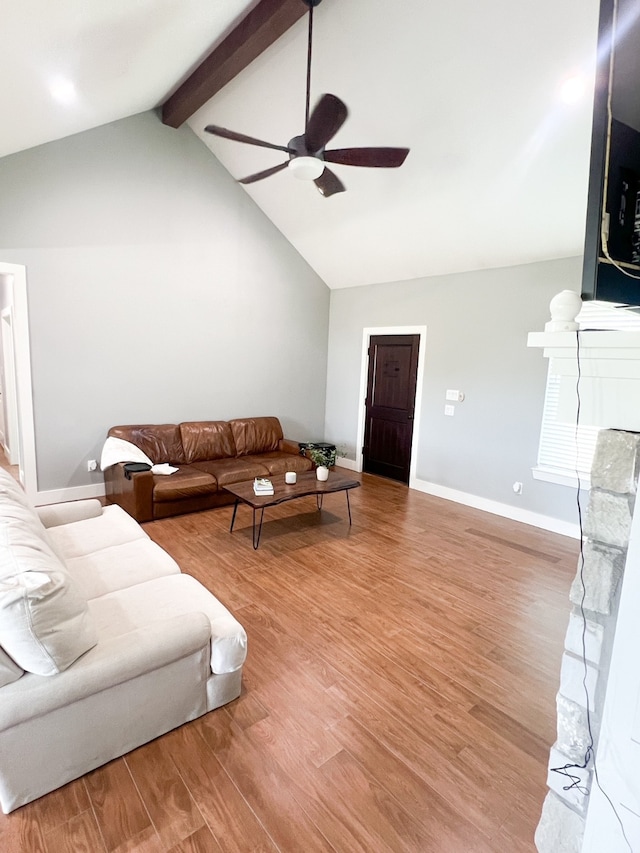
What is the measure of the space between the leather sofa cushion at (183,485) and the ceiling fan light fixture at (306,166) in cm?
283

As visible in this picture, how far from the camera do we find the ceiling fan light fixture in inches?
110

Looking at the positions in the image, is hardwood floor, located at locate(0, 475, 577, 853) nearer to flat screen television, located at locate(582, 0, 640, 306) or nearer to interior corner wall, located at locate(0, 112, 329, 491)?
flat screen television, located at locate(582, 0, 640, 306)

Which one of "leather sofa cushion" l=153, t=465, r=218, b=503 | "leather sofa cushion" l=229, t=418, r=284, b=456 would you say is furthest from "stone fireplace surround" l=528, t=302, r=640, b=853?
"leather sofa cushion" l=229, t=418, r=284, b=456

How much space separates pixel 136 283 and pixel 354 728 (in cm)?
458

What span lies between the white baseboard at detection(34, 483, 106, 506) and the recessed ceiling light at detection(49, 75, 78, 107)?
11.3 ft

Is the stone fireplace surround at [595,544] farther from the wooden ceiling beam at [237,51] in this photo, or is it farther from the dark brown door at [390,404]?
the dark brown door at [390,404]

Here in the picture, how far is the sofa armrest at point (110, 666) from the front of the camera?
1370mm

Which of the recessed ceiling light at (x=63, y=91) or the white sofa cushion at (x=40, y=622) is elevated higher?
the recessed ceiling light at (x=63, y=91)

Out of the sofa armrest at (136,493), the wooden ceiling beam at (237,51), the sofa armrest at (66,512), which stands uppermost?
the wooden ceiling beam at (237,51)

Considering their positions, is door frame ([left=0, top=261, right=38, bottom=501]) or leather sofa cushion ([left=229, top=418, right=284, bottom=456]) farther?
leather sofa cushion ([left=229, top=418, right=284, bottom=456])

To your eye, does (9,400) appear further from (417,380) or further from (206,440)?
(417,380)

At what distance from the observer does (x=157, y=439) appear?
15.5 ft

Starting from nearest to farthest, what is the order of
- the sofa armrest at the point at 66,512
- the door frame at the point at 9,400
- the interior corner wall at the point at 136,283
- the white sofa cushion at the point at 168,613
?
1. the white sofa cushion at the point at 168,613
2. the sofa armrest at the point at 66,512
3. the interior corner wall at the point at 136,283
4. the door frame at the point at 9,400

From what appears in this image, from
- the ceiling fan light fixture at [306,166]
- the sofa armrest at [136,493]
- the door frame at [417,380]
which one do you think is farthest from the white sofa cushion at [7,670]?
the door frame at [417,380]
